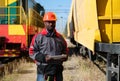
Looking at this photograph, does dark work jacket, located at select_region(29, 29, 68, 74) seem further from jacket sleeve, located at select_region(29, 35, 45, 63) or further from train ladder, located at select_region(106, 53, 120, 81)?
train ladder, located at select_region(106, 53, 120, 81)

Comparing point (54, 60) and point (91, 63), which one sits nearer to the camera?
point (54, 60)

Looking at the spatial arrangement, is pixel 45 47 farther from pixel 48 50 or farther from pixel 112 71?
pixel 112 71

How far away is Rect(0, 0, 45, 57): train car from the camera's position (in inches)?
642

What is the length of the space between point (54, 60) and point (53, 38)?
0.40 metres

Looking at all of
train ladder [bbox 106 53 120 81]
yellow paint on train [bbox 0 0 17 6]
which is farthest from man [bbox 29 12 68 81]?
yellow paint on train [bbox 0 0 17 6]

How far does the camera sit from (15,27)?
654 inches

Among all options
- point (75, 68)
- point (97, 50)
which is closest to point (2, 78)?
point (75, 68)

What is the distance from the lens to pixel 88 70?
13500mm

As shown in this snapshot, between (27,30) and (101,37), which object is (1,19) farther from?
(101,37)

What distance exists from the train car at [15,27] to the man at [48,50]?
950cm

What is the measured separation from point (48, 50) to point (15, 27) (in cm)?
1022

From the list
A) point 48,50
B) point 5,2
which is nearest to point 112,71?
point 48,50

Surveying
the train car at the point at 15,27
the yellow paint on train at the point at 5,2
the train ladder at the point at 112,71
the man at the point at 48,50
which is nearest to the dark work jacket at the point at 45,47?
the man at the point at 48,50

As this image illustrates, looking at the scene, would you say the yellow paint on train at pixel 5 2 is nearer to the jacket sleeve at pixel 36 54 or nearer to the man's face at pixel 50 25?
the jacket sleeve at pixel 36 54
